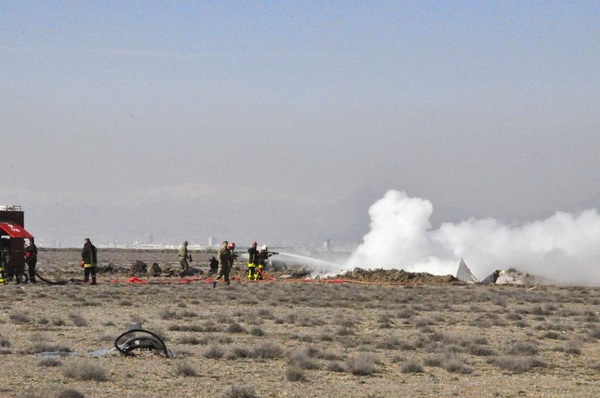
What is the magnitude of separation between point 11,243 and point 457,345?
2252 cm

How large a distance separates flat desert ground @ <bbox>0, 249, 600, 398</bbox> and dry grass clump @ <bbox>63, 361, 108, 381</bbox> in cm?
2

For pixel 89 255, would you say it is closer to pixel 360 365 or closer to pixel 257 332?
pixel 257 332

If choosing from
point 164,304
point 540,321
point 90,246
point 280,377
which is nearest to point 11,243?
point 90,246

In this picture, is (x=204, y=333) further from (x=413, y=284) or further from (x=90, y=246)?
(x=413, y=284)

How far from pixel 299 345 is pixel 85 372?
5.87 meters

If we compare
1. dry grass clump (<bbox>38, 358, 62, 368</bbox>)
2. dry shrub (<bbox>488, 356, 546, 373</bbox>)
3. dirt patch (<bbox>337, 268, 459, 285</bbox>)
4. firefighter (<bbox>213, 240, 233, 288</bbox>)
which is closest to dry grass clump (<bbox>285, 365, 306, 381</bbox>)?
dry grass clump (<bbox>38, 358, 62, 368</bbox>)

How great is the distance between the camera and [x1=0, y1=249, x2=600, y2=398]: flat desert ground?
45.6 feet

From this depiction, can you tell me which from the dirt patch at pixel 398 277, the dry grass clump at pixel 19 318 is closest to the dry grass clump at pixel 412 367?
the dry grass clump at pixel 19 318

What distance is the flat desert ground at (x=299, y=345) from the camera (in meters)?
13.9

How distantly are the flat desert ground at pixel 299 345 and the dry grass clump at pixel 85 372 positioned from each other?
2cm

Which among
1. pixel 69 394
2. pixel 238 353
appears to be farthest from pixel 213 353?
pixel 69 394

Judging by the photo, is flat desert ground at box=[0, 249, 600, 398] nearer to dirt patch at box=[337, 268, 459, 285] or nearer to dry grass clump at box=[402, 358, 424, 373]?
dry grass clump at box=[402, 358, 424, 373]

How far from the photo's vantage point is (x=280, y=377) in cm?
1467

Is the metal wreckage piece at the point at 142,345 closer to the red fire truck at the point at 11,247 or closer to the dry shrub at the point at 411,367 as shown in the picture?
the dry shrub at the point at 411,367
